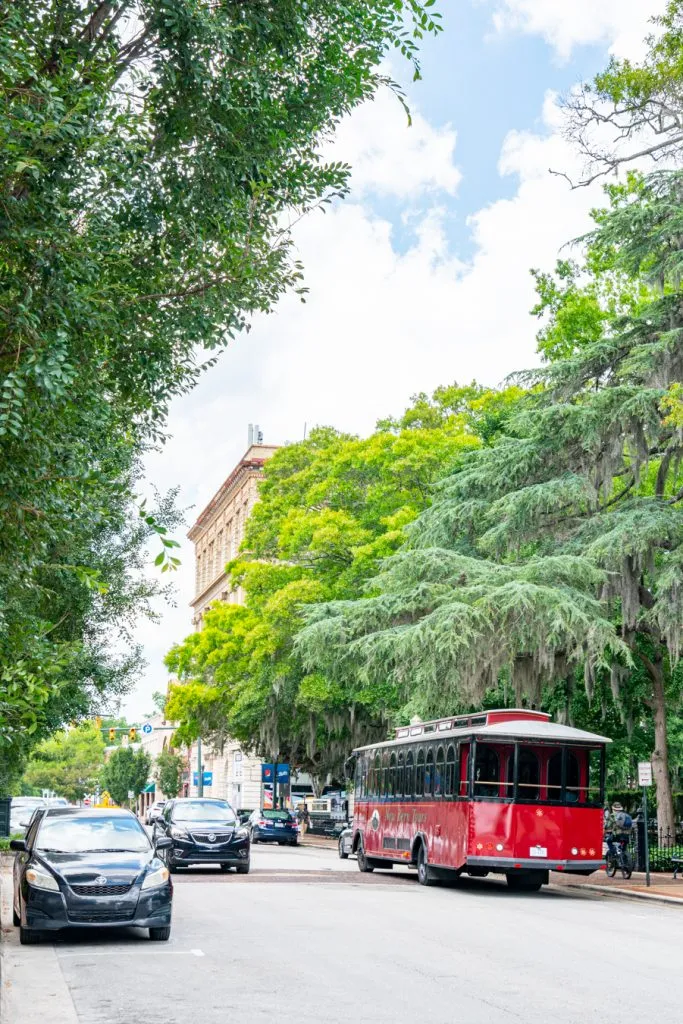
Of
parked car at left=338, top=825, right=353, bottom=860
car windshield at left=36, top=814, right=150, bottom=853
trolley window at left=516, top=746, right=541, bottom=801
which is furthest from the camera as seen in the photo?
parked car at left=338, top=825, right=353, bottom=860

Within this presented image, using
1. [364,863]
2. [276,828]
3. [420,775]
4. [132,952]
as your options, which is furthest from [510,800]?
[276,828]

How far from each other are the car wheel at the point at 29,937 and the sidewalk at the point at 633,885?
13.1 meters

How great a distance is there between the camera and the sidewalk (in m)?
25.2

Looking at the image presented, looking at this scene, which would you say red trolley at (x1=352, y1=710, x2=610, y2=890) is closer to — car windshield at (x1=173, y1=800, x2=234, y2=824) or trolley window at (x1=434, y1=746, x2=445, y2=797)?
trolley window at (x1=434, y1=746, x2=445, y2=797)

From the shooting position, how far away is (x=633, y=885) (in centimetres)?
2755

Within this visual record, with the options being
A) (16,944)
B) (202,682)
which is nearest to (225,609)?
(202,682)

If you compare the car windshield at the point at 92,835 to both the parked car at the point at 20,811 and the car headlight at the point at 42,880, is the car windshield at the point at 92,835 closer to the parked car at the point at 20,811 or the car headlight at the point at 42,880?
the car headlight at the point at 42,880

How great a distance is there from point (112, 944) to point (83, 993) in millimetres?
4005

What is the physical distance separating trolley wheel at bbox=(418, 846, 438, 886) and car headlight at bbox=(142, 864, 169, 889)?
39.3 ft

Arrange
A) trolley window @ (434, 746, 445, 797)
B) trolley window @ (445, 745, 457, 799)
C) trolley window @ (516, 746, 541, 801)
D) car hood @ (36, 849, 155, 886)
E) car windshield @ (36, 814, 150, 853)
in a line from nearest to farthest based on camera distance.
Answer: car hood @ (36, 849, 155, 886) → car windshield @ (36, 814, 150, 853) → trolley window @ (516, 746, 541, 801) → trolley window @ (445, 745, 457, 799) → trolley window @ (434, 746, 445, 797)

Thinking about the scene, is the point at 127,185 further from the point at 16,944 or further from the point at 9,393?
the point at 16,944

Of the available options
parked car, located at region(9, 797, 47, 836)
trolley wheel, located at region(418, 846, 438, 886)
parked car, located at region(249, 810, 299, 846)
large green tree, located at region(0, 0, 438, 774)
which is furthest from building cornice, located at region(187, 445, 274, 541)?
large green tree, located at region(0, 0, 438, 774)

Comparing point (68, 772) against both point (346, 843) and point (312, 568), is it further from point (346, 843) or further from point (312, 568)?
point (346, 843)

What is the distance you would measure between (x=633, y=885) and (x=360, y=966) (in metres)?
16.2
